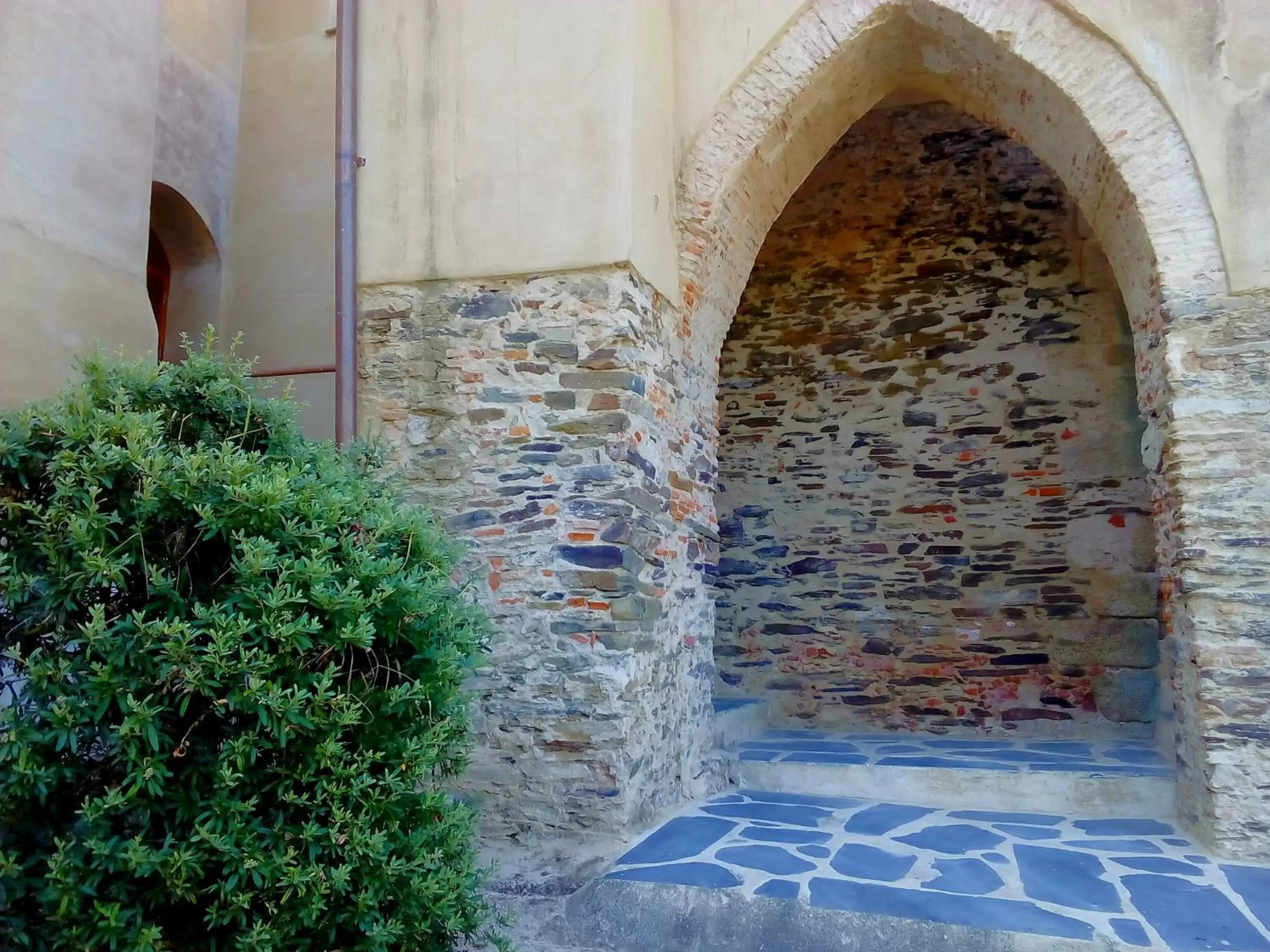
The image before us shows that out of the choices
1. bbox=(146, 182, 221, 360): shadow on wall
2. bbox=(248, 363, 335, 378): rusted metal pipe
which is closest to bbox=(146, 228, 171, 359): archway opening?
bbox=(146, 182, 221, 360): shadow on wall

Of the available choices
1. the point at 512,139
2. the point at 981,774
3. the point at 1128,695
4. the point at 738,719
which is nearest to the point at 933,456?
the point at 1128,695

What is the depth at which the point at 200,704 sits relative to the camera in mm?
2051

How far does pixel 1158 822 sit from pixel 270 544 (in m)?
3.74

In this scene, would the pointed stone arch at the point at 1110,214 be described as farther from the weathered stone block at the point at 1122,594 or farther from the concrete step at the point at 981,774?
the weathered stone block at the point at 1122,594

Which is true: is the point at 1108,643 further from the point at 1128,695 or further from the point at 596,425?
the point at 596,425

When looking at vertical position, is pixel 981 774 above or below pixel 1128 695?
below

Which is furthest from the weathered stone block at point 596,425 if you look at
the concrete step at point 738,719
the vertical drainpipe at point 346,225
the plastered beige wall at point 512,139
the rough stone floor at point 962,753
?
the rough stone floor at point 962,753

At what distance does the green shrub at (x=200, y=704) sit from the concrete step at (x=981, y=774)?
265 cm

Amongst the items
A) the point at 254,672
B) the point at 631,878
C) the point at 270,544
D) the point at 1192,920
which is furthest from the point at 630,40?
the point at 1192,920

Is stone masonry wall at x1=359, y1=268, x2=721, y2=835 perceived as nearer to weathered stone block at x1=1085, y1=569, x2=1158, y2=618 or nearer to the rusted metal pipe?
the rusted metal pipe

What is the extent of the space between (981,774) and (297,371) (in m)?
4.02

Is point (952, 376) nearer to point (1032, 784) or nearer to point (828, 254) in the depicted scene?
point (828, 254)

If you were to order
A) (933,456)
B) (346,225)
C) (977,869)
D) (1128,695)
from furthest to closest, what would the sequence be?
(933,456) < (1128,695) < (346,225) < (977,869)

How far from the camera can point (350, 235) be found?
4.05 m
